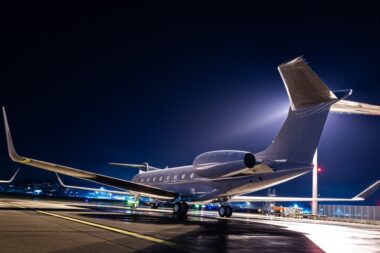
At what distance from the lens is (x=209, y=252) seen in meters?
7.79

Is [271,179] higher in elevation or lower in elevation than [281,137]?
lower

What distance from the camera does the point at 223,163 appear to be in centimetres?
1848

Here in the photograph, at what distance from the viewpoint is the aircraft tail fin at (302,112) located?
44.9ft

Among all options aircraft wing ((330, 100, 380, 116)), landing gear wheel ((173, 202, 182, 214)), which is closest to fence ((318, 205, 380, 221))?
aircraft wing ((330, 100, 380, 116))

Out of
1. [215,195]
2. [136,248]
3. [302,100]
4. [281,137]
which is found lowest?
[136,248]

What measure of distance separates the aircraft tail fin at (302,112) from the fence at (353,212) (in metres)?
Answer: 16.5

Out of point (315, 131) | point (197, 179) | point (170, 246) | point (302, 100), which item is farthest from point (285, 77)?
point (197, 179)

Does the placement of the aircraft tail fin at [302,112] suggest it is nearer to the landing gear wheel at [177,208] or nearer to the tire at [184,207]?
the tire at [184,207]

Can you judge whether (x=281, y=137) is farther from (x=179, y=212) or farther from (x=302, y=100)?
(x=179, y=212)

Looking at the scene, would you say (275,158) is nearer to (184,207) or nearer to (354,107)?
(354,107)

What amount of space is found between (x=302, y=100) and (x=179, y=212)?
423 inches

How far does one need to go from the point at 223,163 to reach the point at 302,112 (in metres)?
4.78

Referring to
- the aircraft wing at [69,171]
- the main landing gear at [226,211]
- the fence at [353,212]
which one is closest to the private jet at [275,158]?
the aircraft wing at [69,171]

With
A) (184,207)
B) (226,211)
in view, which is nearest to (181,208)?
(184,207)
